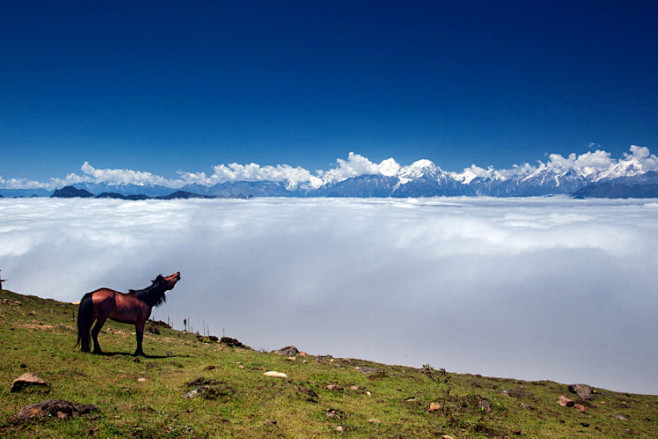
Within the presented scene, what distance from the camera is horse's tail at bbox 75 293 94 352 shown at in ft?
55.1

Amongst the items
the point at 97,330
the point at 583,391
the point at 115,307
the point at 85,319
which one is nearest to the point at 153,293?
the point at 115,307

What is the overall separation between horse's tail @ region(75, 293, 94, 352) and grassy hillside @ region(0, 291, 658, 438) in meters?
0.60

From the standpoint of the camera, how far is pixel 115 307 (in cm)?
1750

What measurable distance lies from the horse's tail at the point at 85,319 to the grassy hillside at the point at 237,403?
1.98ft

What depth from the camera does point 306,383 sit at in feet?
59.6

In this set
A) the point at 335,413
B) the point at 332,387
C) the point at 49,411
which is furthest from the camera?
the point at 332,387

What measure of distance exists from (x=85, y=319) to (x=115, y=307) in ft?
4.74

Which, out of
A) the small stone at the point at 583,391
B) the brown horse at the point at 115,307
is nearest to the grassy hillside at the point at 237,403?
the brown horse at the point at 115,307

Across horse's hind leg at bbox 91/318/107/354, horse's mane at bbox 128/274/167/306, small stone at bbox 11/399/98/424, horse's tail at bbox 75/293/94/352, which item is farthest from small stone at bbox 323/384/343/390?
horse's tail at bbox 75/293/94/352

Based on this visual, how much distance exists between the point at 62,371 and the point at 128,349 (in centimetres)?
747

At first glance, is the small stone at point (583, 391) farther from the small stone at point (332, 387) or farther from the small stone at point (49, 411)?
the small stone at point (49, 411)

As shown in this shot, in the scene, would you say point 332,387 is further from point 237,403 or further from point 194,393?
point 194,393

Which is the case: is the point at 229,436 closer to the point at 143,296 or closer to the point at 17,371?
the point at 17,371

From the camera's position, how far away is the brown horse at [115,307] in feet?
55.5
